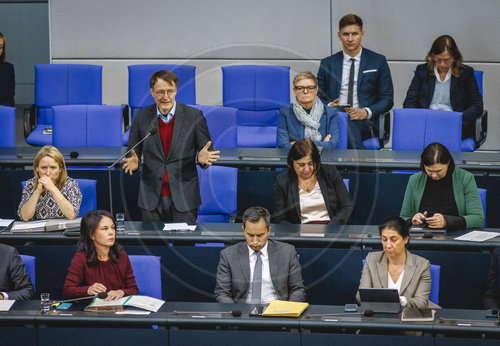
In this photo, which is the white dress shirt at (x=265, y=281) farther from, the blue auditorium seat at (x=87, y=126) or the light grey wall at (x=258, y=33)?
the light grey wall at (x=258, y=33)

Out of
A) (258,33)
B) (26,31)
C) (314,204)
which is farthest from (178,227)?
(26,31)

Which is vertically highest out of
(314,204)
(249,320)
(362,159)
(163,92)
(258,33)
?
(258,33)

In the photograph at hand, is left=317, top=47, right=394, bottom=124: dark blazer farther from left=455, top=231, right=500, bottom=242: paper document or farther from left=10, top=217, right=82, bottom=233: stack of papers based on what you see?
left=10, top=217, right=82, bottom=233: stack of papers

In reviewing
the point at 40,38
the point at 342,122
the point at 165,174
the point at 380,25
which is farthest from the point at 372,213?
the point at 40,38

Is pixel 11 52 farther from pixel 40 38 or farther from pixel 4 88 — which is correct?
pixel 4 88

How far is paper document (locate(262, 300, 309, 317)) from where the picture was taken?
3.29 m

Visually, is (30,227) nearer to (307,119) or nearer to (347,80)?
(307,119)

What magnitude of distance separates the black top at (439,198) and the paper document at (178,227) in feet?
4.17

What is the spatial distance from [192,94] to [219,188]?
200cm

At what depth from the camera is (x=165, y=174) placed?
14.5 ft

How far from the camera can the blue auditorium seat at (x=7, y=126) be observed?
5.58 metres

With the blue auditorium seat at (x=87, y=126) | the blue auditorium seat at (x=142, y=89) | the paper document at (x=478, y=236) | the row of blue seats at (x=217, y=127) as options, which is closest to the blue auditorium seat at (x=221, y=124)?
the row of blue seats at (x=217, y=127)

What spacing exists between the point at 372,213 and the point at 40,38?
423cm

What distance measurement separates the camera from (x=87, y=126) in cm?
561
